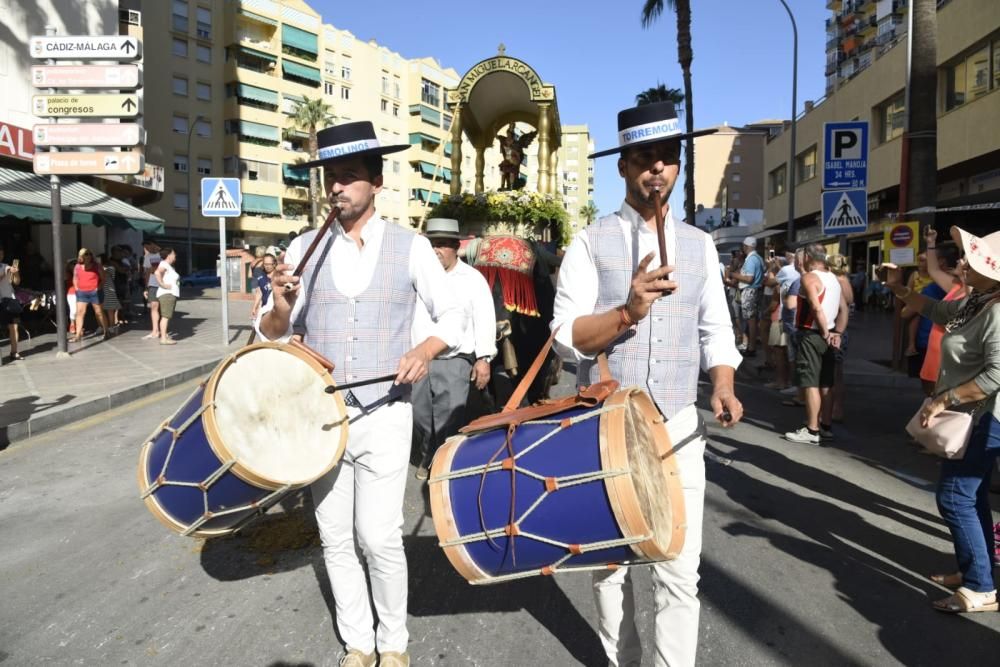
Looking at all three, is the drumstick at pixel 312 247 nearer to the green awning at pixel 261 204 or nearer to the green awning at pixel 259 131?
the green awning at pixel 261 204

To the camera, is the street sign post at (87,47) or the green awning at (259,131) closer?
the street sign post at (87,47)

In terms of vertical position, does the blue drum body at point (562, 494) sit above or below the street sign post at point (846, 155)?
below

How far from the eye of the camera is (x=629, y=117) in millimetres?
2518

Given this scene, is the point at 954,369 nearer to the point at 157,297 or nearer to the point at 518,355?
the point at 518,355

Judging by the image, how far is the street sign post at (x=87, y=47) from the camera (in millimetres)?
10195

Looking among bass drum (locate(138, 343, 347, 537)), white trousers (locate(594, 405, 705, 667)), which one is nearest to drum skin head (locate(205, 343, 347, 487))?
bass drum (locate(138, 343, 347, 537))

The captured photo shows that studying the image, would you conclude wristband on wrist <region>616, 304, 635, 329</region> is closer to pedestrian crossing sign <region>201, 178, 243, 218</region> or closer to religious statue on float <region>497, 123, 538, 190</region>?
religious statue on float <region>497, 123, 538, 190</region>

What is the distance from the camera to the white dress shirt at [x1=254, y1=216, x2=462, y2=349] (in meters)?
2.83

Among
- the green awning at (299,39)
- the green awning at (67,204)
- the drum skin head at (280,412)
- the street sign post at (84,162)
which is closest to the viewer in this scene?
the drum skin head at (280,412)

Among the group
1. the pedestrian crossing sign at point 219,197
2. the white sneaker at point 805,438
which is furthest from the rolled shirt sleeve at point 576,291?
the pedestrian crossing sign at point 219,197

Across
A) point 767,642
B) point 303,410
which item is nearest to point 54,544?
point 303,410

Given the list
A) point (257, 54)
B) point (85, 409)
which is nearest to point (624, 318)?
point (85, 409)

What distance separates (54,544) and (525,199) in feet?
17.8

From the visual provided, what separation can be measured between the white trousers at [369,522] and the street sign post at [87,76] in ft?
30.8
